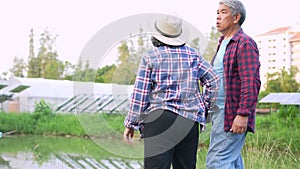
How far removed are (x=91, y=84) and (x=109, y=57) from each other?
0.61 feet

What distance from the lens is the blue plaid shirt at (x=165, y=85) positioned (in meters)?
1.82

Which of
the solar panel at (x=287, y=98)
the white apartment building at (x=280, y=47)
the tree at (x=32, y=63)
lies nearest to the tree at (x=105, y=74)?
the solar panel at (x=287, y=98)

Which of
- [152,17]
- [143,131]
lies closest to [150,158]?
[143,131]

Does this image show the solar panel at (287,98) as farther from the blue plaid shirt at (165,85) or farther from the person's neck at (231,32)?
the blue plaid shirt at (165,85)

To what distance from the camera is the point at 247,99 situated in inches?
78.8

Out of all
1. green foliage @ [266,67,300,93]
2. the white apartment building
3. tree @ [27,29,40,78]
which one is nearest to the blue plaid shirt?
green foliage @ [266,67,300,93]

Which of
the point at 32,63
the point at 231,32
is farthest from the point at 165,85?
the point at 32,63

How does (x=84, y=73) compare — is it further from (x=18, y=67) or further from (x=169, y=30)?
(x=18, y=67)

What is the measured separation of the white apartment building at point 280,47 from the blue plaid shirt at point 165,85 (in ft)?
103

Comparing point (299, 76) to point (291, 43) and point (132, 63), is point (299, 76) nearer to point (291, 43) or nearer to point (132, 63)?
point (291, 43)

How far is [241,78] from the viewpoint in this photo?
2.04m

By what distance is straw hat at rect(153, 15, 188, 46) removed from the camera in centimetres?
189

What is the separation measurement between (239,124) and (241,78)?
0.20 meters

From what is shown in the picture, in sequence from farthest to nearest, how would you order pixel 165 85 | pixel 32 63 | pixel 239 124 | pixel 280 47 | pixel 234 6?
pixel 280 47, pixel 32 63, pixel 234 6, pixel 239 124, pixel 165 85
